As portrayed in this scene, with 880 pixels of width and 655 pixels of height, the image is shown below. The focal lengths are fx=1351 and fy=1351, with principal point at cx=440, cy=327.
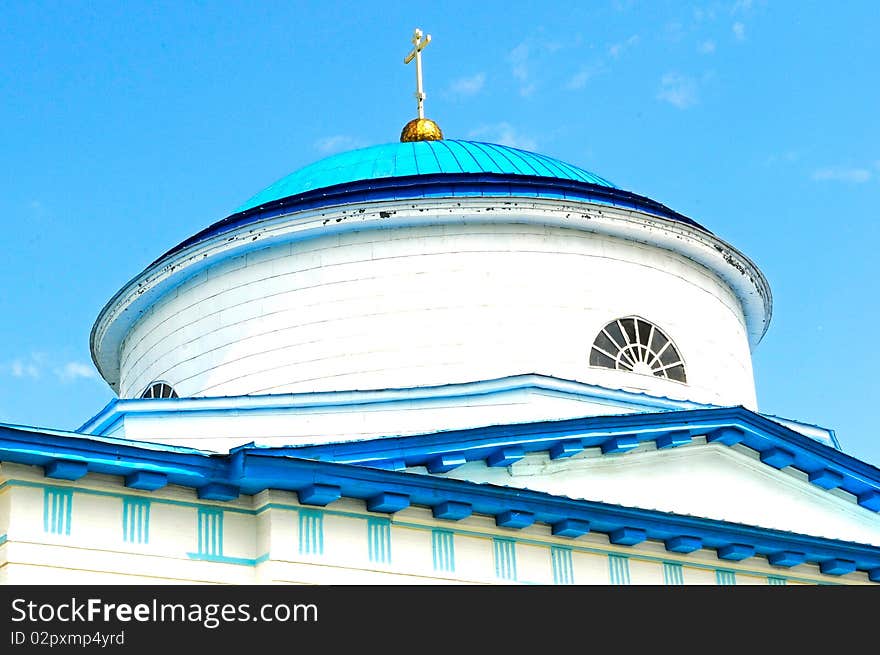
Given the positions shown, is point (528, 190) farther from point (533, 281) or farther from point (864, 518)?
point (864, 518)

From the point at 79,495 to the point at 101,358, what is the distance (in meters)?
9.77

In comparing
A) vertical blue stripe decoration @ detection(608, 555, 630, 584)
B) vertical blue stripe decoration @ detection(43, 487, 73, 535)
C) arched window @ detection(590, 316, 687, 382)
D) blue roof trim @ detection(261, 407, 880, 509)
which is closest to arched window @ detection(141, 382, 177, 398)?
arched window @ detection(590, 316, 687, 382)

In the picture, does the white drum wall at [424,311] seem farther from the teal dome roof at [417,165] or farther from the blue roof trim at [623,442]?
the blue roof trim at [623,442]

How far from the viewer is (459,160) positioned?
61.7 ft

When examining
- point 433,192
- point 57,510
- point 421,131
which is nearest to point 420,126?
point 421,131

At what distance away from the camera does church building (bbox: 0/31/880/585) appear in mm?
10812

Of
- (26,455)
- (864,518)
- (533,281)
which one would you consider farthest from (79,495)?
(864,518)

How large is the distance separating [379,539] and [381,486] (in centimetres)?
54

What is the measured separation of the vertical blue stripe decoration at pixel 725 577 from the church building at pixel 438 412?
22 millimetres

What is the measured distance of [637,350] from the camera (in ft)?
55.4

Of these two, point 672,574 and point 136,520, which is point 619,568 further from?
point 136,520

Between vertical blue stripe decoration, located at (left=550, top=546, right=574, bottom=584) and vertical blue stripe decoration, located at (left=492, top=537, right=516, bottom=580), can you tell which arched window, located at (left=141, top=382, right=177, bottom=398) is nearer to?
vertical blue stripe decoration, located at (left=492, top=537, right=516, bottom=580)
